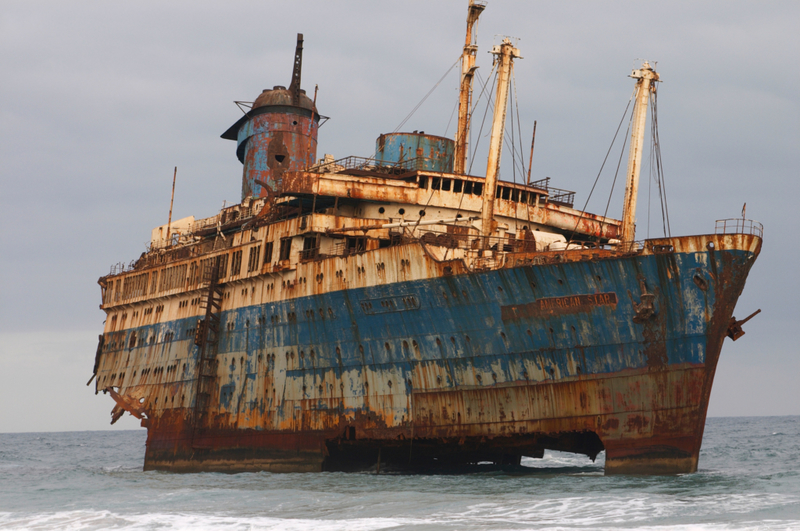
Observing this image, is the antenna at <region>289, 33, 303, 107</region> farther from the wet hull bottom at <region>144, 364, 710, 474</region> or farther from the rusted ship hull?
the wet hull bottom at <region>144, 364, 710, 474</region>

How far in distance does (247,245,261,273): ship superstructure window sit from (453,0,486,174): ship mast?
8311 millimetres

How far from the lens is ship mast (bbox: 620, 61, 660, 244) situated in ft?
86.4

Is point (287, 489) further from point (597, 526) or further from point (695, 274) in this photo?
point (695, 274)

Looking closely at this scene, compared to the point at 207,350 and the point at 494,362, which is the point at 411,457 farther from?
the point at 207,350

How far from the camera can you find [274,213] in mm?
32219

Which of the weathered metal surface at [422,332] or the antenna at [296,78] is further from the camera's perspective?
the antenna at [296,78]

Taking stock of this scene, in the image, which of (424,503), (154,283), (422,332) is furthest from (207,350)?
(424,503)

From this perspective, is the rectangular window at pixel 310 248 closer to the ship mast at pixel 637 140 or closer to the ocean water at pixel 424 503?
the ocean water at pixel 424 503

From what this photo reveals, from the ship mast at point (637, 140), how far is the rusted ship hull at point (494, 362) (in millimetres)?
4252

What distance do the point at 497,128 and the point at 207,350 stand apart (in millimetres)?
14423

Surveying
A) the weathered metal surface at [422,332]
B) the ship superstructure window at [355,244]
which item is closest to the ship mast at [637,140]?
the weathered metal surface at [422,332]

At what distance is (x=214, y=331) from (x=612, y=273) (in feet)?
56.6

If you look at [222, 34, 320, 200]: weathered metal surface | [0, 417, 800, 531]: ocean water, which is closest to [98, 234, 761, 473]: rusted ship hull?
[0, 417, 800, 531]: ocean water

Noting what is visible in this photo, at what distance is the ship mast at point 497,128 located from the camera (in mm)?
27156
